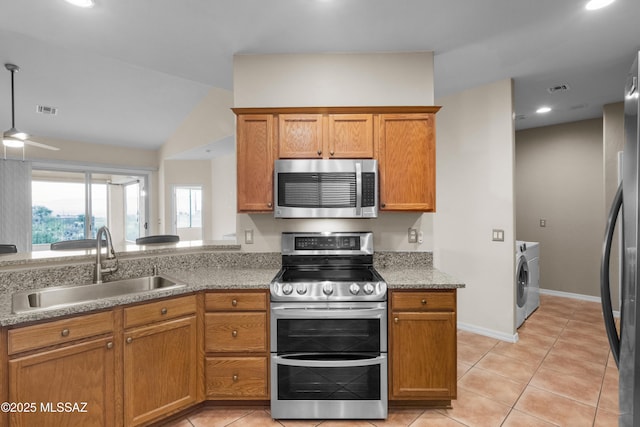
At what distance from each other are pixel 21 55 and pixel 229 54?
8.82 feet

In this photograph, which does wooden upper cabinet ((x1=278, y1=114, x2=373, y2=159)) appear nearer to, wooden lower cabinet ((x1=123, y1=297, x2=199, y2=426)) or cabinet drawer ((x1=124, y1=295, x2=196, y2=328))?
cabinet drawer ((x1=124, y1=295, x2=196, y2=328))

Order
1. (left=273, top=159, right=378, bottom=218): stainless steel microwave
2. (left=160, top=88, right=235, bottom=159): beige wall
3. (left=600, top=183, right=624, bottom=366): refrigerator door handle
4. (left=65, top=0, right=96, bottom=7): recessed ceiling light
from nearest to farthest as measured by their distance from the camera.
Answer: (left=600, top=183, right=624, bottom=366): refrigerator door handle
(left=65, top=0, right=96, bottom=7): recessed ceiling light
(left=273, top=159, right=378, bottom=218): stainless steel microwave
(left=160, top=88, right=235, bottom=159): beige wall

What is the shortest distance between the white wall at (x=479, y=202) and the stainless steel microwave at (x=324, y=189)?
1.63m

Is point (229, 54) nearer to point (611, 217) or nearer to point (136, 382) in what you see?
point (136, 382)

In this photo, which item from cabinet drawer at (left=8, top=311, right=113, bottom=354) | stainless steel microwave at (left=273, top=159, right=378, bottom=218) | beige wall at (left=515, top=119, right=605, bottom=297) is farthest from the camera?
beige wall at (left=515, top=119, right=605, bottom=297)

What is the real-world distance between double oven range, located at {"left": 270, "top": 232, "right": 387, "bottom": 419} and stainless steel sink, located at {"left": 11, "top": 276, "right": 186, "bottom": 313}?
787 millimetres

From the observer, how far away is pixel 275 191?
94.4 inches

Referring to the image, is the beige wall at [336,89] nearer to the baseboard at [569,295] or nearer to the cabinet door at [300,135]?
the cabinet door at [300,135]

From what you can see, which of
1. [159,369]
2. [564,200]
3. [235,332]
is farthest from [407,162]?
[564,200]

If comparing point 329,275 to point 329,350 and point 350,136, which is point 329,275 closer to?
point 329,350

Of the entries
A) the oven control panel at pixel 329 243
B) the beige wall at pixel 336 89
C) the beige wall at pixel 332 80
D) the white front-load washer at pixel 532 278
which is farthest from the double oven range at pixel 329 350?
the white front-load washer at pixel 532 278

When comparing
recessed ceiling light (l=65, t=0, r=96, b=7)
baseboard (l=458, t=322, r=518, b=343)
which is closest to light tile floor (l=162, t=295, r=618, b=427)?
baseboard (l=458, t=322, r=518, b=343)

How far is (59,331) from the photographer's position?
1.57 meters

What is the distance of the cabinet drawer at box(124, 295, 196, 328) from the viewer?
180 centimetres
